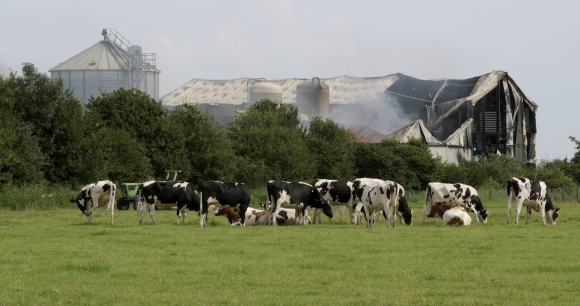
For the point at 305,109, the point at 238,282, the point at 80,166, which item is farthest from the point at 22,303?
the point at 305,109

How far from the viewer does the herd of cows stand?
2342 cm

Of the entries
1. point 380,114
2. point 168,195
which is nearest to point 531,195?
point 168,195

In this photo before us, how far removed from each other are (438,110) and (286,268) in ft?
257

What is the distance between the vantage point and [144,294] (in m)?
9.55

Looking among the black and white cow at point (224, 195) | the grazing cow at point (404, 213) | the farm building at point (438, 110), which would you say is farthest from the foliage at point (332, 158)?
the black and white cow at point (224, 195)

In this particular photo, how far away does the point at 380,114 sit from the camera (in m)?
97.6

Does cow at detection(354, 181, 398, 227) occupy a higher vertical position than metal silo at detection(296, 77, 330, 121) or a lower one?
lower

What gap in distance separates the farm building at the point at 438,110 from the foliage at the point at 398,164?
11.9 m

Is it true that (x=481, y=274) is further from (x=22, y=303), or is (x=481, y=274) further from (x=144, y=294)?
(x=22, y=303)

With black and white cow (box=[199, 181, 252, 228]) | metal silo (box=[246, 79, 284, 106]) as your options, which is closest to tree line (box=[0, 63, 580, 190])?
black and white cow (box=[199, 181, 252, 228])

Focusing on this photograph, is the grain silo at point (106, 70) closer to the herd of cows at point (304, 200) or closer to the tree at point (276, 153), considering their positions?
the tree at point (276, 153)

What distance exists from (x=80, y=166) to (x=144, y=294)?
116 feet

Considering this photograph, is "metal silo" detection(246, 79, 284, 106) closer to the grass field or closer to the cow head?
the cow head

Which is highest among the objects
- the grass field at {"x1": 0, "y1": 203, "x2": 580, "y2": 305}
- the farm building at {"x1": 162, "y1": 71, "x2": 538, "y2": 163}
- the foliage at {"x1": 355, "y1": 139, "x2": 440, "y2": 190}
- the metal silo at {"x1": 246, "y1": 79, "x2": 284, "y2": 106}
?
the metal silo at {"x1": 246, "y1": 79, "x2": 284, "y2": 106}
